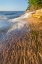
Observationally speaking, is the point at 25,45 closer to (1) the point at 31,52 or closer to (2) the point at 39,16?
(1) the point at 31,52

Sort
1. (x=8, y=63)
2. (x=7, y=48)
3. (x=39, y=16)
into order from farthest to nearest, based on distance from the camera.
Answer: (x=39, y=16), (x=7, y=48), (x=8, y=63)

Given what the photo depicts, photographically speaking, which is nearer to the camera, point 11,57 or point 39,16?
point 11,57

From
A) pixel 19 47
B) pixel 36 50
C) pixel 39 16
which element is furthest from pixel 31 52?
pixel 39 16

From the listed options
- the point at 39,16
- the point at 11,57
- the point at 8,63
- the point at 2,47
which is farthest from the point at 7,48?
the point at 39,16

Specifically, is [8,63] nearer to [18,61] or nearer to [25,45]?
[18,61]

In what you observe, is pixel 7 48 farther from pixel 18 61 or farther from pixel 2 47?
pixel 18 61

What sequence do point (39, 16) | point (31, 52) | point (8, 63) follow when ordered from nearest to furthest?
1. point (8, 63)
2. point (31, 52)
3. point (39, 16)

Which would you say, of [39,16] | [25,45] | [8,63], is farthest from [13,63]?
[39,16]

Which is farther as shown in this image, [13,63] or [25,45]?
[25,45]

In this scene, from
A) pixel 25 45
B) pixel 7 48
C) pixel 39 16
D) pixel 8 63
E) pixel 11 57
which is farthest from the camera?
pixel 39 16
